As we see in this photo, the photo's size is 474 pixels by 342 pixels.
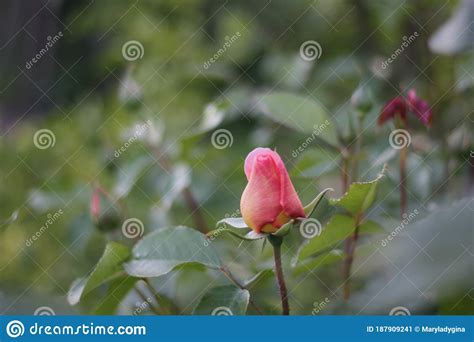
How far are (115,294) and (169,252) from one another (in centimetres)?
10

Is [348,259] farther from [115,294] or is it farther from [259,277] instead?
[115,294]

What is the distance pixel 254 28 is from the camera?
1.29 m

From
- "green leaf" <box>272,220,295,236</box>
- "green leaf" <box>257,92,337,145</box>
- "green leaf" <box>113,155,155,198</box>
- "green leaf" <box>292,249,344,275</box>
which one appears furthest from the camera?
"green leaf" <box>113,155,155,198</box>

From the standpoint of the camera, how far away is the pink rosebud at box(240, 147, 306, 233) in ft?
2.06

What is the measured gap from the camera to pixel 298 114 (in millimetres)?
859

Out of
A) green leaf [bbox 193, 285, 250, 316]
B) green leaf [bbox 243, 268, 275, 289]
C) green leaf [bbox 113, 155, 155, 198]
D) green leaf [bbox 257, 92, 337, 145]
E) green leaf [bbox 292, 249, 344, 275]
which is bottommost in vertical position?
green leaf [bbox 193, 285, 250, 316]

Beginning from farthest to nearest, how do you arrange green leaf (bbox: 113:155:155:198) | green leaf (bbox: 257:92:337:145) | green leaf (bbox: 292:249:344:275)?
green leaf (bbox: 113:155:155:198) < green leaf (bbox: 257:92:337:145) < green leaf (bbox: 292:249:344:275)

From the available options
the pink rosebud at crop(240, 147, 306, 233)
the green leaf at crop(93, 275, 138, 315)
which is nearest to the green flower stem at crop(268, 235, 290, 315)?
the pink rosebud at crop(240, 147, 306, 233)

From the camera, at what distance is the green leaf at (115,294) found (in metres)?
0.73

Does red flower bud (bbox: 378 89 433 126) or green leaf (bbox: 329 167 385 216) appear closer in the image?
green leaf (bbox: 329 167 385 216)

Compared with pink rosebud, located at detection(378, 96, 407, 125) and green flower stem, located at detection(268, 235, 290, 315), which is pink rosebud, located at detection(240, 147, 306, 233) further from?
pink rosebud, located at detection(378, 96, 407, 125)

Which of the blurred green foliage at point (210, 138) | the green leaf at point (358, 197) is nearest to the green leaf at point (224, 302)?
the blurred green foliage at point (210, 138)

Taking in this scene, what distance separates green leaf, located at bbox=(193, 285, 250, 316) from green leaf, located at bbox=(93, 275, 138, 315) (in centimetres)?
8

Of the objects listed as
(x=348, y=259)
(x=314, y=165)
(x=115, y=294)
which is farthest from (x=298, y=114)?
(x=115, y=294)
